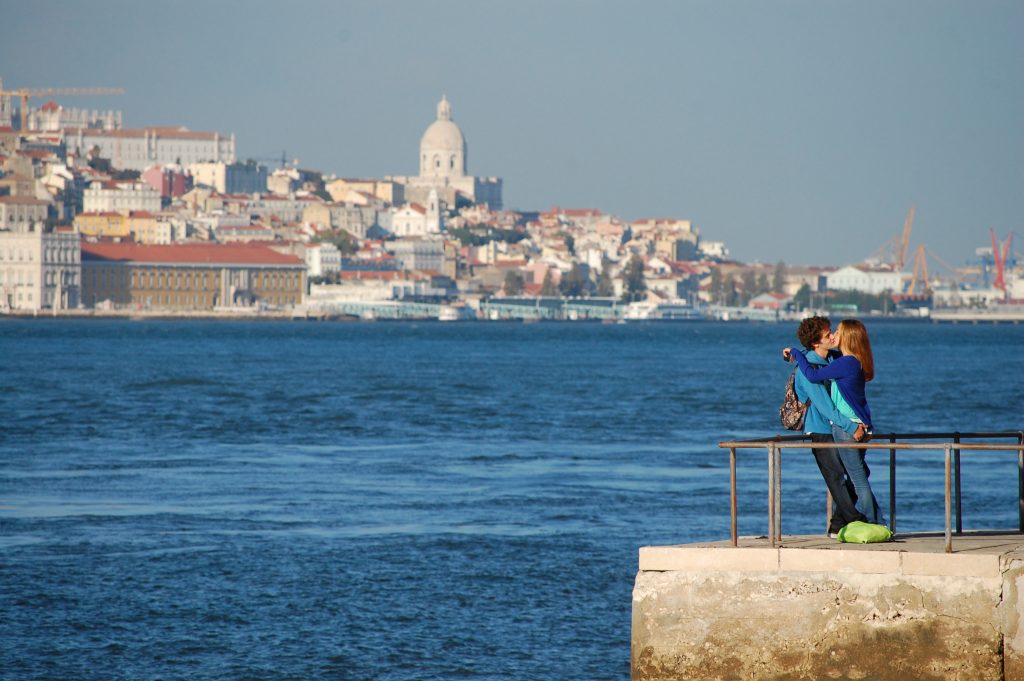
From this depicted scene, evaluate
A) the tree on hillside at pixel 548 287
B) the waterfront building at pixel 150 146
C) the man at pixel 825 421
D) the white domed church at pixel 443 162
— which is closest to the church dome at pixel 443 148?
the white domed church at pixel 443 162

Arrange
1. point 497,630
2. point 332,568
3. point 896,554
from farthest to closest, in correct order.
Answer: point 332,568, point 497,630, point 896,554

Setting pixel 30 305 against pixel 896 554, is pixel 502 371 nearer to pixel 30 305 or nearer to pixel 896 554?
pixel 896 554

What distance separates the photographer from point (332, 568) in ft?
36.5

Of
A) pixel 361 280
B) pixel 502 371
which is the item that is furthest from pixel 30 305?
pixel 502 371

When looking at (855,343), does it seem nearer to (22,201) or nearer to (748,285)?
(22,201)

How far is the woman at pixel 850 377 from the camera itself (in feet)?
21.5

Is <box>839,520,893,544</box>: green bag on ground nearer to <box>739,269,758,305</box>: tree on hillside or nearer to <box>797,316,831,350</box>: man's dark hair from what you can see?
<box>797,316,831,350</box>: man's dark hair

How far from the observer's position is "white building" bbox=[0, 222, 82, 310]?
12044 centimetres

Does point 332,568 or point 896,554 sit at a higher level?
point 896,554

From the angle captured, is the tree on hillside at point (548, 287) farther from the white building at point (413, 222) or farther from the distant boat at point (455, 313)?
the white building at point (413, 222)

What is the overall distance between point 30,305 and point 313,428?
332ft

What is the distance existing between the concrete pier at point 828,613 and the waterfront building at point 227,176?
538 feet

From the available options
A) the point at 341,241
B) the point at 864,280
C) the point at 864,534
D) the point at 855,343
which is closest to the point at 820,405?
the point at 855,343

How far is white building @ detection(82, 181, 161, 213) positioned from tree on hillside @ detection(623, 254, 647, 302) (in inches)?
1454
